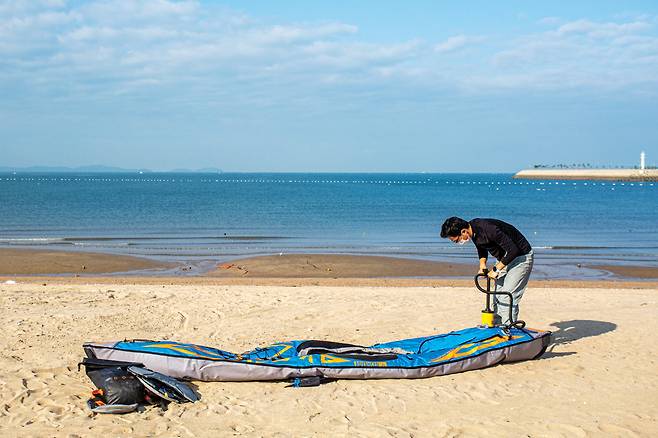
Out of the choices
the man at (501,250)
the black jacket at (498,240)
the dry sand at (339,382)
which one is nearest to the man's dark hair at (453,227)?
the man at (501,250)

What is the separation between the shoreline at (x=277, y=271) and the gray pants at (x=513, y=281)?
7.87 m

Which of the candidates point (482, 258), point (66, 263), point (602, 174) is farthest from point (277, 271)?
point (602, 174)

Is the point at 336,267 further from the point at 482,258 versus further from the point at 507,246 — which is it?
the point at 507,246

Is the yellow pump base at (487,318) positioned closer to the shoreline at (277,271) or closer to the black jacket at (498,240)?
the black jacket at (498,240)

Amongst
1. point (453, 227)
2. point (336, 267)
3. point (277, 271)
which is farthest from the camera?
point (336, 267)

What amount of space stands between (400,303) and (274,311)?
2.30 metres

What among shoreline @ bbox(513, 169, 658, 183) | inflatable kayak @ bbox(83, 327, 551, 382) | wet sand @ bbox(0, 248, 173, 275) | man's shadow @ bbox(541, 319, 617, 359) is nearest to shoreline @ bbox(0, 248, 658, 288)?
Answer: wet sand @ bbox(0, 248, 173, 275)

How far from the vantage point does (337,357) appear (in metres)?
7.17

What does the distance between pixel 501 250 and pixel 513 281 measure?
41 cm

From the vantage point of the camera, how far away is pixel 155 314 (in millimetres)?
10578

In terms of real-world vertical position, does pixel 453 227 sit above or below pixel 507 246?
above

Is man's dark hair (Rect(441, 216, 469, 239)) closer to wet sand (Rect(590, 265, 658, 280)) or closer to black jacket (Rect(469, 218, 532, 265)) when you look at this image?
black jacket (Rect(469, 218, 532, 265))

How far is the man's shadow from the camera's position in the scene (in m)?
8.85

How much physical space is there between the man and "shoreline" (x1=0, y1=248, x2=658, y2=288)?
26.0 ft
